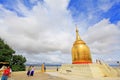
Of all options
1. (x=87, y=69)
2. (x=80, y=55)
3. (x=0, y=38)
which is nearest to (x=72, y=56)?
(x=80, y=55)

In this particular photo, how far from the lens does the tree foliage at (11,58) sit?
99.5ft

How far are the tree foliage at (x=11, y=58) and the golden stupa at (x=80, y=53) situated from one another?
480 inches

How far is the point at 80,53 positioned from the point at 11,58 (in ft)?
48.2

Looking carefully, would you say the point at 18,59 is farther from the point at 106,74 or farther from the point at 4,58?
the point at 106,74

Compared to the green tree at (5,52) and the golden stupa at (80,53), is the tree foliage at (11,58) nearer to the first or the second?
the green tree at (5,52)

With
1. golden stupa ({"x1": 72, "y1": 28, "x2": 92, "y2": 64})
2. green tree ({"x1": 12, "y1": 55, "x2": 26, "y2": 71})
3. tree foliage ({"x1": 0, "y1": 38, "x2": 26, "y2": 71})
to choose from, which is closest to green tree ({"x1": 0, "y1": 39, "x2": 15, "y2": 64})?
tree foliage ({"x1": 0, "y1": 38, "x2": 26, "y2": 71})

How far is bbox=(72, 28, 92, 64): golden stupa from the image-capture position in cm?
2709

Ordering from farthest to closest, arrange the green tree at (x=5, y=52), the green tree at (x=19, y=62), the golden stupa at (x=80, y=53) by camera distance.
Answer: the green tree at (x=19, y=62) → the green tree at (x=5, y=52) → the golden stupa at (x=80, y=53)

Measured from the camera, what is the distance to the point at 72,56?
94.3 ft

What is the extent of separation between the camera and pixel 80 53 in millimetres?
27281

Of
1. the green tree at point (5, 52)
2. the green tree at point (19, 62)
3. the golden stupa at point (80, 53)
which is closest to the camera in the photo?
the golden stupa at point (80, 53)

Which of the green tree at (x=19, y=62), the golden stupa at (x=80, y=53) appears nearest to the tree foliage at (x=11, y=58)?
the green tree at (x=19, y=62)

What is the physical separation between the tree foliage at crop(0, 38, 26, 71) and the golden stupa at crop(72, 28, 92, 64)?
12191 millimetres

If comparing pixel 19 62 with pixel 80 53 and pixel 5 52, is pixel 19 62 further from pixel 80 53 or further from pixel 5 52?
pixel 80 53
